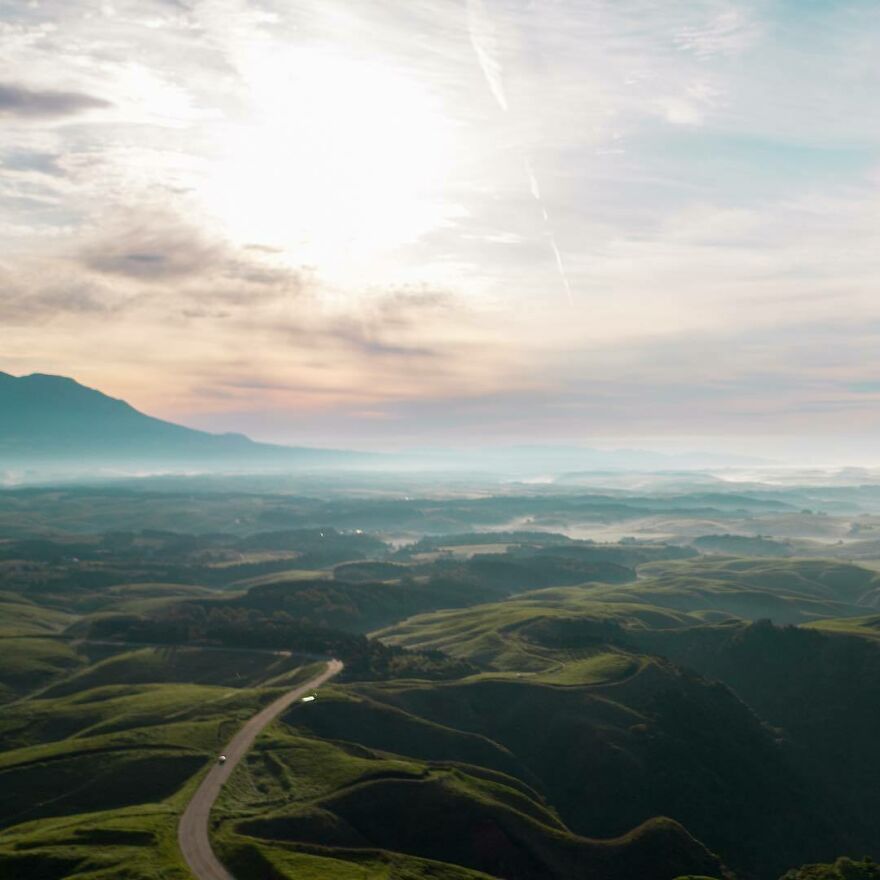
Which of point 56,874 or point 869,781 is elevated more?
point 56,874

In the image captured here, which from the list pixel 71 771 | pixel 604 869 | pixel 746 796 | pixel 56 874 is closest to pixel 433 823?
pixel 604 869

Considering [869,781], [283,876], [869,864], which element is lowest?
[869,781]

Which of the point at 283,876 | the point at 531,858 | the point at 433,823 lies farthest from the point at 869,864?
the point at 283,876

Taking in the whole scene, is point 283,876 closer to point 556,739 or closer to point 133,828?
point 133,828

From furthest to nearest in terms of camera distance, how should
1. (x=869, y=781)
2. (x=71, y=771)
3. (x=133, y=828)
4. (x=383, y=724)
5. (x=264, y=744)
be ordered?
(x=869, y=781) → (x=383, y=724) → (x=264, y=744) → (x=71, y=771) → (x=133, y=828)

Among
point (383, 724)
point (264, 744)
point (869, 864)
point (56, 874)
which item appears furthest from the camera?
point (383, 724)

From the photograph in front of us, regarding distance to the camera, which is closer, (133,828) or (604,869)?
(133,828)

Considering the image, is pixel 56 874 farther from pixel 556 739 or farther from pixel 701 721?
pixel 701 721
